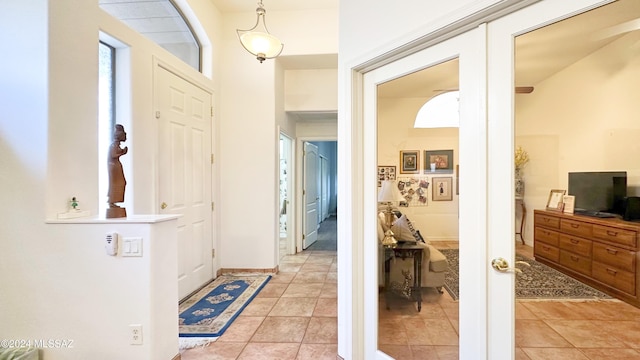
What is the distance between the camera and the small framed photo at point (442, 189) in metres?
1.63

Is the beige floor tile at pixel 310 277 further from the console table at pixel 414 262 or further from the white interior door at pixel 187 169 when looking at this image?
the console table at pixel 414 262

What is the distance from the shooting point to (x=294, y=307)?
3094 mm

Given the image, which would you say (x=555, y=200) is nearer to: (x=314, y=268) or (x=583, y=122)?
(x=583, y=122)

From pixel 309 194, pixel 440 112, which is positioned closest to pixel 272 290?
pixel 309 194

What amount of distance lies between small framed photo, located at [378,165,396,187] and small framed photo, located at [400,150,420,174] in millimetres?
59

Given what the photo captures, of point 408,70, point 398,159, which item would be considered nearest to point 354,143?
point 398,159

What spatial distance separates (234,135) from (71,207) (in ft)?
7.92

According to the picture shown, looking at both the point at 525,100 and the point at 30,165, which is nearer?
the point at 525,100

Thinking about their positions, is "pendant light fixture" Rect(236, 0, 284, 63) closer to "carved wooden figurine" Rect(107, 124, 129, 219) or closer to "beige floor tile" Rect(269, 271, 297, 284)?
"carved wooden figurine" Rect(107, 124, 129, 219)

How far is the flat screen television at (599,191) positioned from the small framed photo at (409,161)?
2.42 ft

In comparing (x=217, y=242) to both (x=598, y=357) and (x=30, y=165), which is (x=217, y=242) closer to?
(x=30, y=165)

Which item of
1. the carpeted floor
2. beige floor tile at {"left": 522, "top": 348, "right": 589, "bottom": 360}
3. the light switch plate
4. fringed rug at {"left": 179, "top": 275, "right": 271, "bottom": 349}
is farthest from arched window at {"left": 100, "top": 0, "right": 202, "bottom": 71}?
the carpeted floor

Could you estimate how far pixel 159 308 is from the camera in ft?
6.33

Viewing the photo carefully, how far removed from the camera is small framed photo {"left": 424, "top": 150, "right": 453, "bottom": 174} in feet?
5.29
